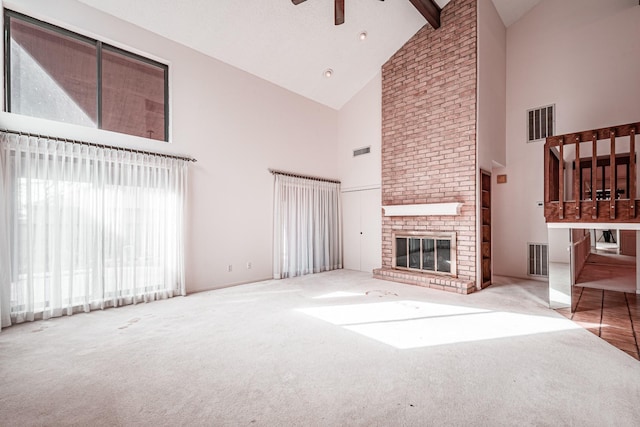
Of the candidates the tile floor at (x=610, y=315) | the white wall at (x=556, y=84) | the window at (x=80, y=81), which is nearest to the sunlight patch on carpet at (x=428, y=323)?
the tile floor at (x=610, y=315)

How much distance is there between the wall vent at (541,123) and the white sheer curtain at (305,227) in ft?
13.0

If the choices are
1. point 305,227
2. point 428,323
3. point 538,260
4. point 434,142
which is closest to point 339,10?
point 434,142

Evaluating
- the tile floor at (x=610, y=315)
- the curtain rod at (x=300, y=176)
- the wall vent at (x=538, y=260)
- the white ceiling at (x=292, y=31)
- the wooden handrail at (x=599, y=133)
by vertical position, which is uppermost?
the white ceiling at (x=292, y=31)

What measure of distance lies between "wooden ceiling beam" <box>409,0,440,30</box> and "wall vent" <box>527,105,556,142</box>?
2.42 m

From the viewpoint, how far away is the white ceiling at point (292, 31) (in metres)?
4.11

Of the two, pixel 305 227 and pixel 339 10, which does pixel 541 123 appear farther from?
pixel 305 227

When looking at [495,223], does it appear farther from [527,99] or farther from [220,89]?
[220,89]

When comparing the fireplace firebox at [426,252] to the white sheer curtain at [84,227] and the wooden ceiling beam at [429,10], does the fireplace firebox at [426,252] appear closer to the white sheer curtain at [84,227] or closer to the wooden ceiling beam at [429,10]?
the wooden ceiling beam at [429,10]

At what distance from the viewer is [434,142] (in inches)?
205

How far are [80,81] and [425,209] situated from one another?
546 cm

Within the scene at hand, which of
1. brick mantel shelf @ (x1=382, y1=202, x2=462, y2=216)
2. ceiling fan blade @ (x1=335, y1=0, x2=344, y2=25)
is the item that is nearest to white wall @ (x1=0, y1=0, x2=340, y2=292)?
→ brick mantel shelf @ (x1=382, y1=202, x2=462, y2=216)

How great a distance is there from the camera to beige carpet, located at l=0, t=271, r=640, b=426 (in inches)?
67.2

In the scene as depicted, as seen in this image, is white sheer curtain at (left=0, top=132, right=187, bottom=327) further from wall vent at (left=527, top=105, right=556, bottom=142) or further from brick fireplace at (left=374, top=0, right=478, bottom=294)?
wall vent at (left=527, top=105, right=556, bottom=142)

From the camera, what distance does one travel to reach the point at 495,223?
574 centimetres
